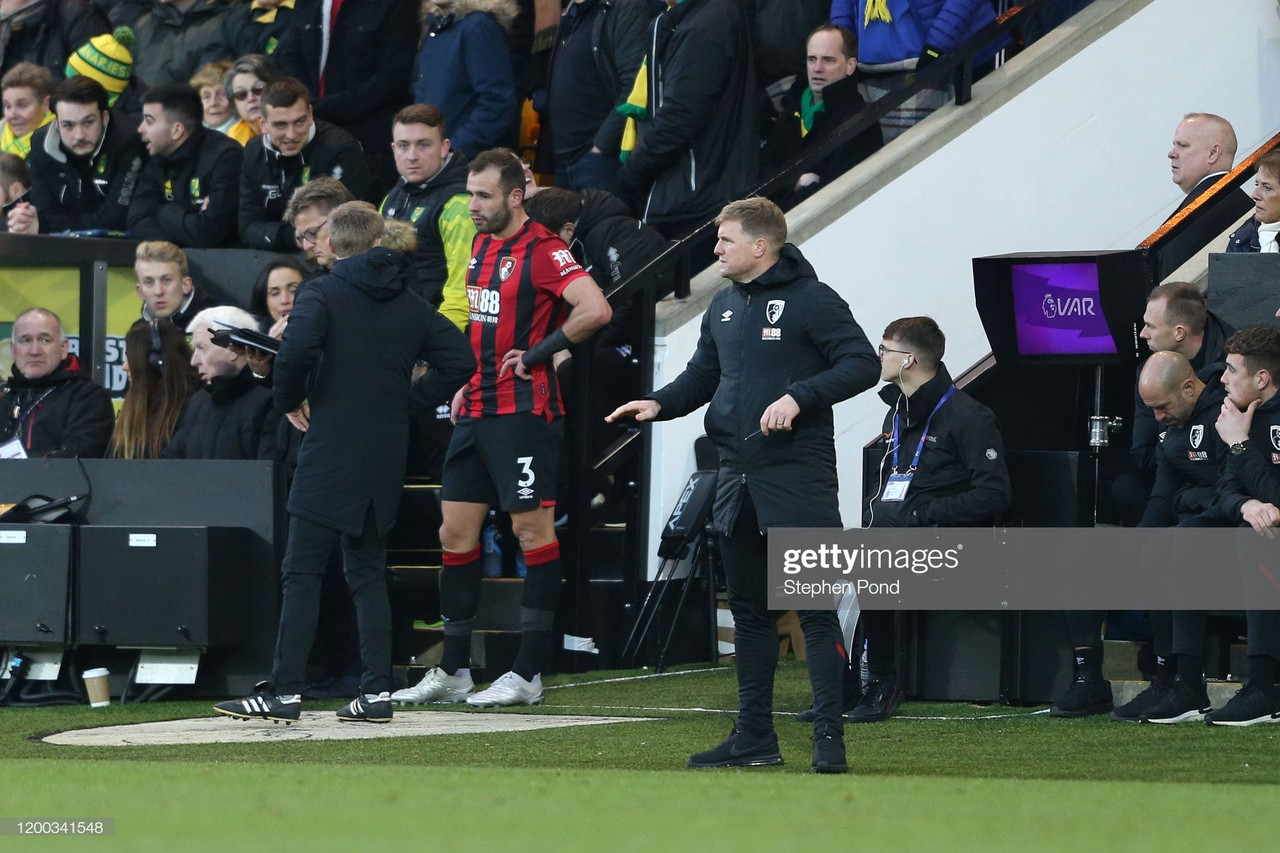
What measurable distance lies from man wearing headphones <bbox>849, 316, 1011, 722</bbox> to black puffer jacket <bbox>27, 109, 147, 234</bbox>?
5781 millimetres

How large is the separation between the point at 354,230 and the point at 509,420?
125 cm

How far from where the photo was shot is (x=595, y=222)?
10633 millimetres

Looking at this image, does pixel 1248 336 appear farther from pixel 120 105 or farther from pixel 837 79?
pixel 120 105

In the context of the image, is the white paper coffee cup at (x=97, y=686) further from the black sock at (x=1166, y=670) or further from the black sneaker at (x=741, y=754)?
the black sock at (x=1166, y=670)

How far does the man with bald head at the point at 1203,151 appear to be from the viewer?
973 cm

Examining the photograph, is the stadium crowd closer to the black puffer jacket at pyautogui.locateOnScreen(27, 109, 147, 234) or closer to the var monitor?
the black puffer jacket at pyautogui.locateOnScreen(27, 109, 147, 234)

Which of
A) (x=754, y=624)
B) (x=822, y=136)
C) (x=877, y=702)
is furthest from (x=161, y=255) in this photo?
(x=754, y=624)

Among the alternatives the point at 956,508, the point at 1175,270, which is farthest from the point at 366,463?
the point at 1175,270

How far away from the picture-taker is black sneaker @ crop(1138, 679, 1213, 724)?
25.3ft

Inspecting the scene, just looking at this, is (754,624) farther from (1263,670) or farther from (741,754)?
(1263,670)

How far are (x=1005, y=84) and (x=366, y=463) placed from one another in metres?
5.28

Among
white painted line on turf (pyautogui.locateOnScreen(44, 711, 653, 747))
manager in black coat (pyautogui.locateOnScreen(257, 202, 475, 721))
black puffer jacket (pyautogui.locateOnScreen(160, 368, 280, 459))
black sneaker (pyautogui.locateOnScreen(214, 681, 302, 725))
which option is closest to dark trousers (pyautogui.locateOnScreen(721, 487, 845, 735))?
white painted line on turf (pyautogui.locateOnScreen(44, 711, 653, 747))

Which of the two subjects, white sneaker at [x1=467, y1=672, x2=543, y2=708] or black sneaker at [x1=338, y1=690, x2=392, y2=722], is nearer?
black sneaker at [x1=338, y1=690, x2=392, y2=722]
